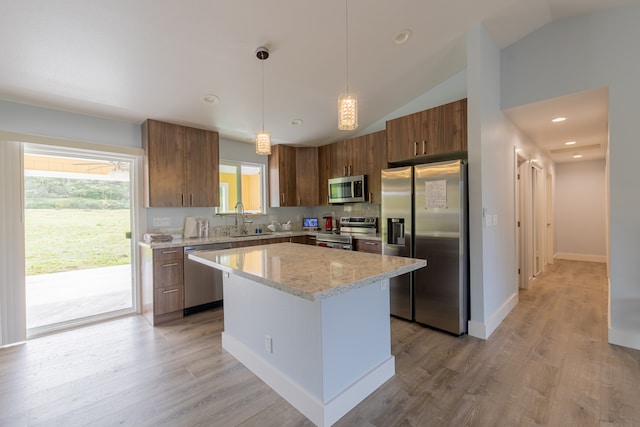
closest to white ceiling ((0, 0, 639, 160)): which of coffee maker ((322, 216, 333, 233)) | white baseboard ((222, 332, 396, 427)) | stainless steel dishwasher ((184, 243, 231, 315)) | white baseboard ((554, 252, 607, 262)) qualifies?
stainless steel dishwasher ((184, 243, 231, 315))

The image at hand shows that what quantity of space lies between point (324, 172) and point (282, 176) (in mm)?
723

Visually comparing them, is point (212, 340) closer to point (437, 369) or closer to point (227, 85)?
point (437, 369)

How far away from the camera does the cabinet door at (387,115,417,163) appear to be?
3.39m

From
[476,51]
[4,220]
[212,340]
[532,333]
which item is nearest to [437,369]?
[532,333]

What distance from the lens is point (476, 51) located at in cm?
271

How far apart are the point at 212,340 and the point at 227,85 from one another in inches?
102

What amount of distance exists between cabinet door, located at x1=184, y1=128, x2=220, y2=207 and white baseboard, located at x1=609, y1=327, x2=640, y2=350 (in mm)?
4485

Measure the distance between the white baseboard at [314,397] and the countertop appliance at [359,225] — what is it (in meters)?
2.13

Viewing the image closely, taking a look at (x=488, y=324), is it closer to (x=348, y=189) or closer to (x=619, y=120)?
(x=619, y=120)

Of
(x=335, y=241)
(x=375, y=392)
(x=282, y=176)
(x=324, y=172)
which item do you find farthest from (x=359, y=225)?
(x=375, y=392)

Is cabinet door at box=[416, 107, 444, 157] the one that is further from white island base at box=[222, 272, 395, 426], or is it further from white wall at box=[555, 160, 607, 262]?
white wall at box=[555, 160, 607, 262]

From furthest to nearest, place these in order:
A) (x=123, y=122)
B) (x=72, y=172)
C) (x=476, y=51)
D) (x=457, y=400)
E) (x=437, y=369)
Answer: (x=123, y=122)
(x=72, y=172)
(x=476, y=51)
(x=437, y=369)
(x=457, y=400)

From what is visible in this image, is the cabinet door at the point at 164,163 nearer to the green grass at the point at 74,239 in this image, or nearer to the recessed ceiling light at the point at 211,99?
the green grass at the point at 74,239

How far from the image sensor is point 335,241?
13.4ft
